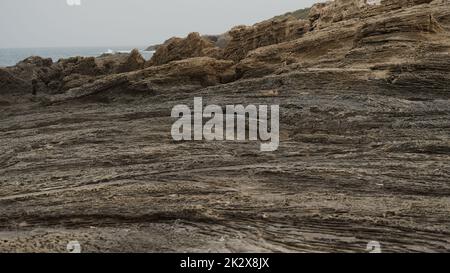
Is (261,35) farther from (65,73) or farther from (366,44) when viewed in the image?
(65,73)

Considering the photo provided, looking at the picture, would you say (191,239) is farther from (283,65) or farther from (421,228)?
(283,65)

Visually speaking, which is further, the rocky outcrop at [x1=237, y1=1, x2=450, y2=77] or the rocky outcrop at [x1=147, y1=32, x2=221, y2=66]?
the rocky outcrop at [x1=147, y1=32, x2=221, y2=66]

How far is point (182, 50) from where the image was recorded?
34781 mm

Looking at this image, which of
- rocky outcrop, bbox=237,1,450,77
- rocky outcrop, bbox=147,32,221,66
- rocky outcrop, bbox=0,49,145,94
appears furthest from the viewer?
rocky outcrop, bbox=147,32,221,66

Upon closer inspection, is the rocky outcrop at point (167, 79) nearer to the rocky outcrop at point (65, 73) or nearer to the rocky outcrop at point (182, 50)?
the rocky outcrop at point (65, 73)

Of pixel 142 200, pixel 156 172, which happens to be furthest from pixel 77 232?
pixel 156 172

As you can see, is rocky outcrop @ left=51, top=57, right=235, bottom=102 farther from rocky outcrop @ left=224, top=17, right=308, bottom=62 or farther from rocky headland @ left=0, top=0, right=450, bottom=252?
rocky outcrop @ left=224, top=17, right=308, bottom=62

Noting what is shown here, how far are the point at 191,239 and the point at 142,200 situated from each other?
2.39 meters

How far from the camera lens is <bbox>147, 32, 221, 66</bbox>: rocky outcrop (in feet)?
112

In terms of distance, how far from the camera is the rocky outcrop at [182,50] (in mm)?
34188

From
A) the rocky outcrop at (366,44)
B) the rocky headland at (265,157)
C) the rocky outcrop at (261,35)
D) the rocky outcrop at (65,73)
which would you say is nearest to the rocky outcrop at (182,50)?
the rocky outcrop at (261,35)

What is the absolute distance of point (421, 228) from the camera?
405 inches

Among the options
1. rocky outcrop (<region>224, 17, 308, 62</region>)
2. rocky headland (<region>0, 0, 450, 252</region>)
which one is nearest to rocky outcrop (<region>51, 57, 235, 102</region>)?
rocky headland (<region>0, 0, 450, 252</region>)

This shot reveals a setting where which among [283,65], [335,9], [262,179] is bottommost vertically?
[262,179]
